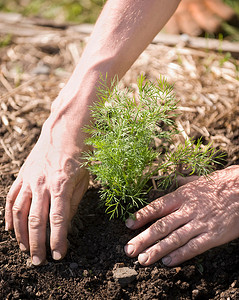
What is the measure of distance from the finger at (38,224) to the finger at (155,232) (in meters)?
0.40

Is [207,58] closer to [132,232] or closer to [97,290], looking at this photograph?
[132,232]

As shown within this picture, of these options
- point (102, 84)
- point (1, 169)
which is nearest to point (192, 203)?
point (102, 84)

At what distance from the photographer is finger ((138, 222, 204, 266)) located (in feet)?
6.22

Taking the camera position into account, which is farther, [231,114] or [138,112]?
[231,114]

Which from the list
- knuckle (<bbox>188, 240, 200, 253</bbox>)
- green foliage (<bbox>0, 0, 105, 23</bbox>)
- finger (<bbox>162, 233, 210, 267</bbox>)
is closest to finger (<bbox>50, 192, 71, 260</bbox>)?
finger (<bbox>162, 233, 210, 267</bbox>)

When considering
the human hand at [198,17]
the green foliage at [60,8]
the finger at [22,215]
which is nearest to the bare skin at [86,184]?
the finger at [22,215]

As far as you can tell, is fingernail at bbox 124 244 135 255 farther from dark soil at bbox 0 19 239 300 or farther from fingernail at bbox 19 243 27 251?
fingernail at bbox 19 243 27 251

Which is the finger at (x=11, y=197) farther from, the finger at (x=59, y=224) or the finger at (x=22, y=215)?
the finger at (x=59, y=224)

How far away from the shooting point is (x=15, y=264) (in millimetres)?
1959

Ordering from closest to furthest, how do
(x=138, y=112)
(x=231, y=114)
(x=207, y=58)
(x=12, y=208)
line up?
(x=138, y=112) < (x=12, y=208) < (x=231, y=114) < (x=207, y=58)

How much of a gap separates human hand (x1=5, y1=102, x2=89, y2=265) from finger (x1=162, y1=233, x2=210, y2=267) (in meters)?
0.50

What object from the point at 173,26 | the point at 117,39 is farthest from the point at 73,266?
the point at 173,26

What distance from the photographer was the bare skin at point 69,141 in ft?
6.24

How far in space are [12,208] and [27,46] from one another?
2.02 meters
